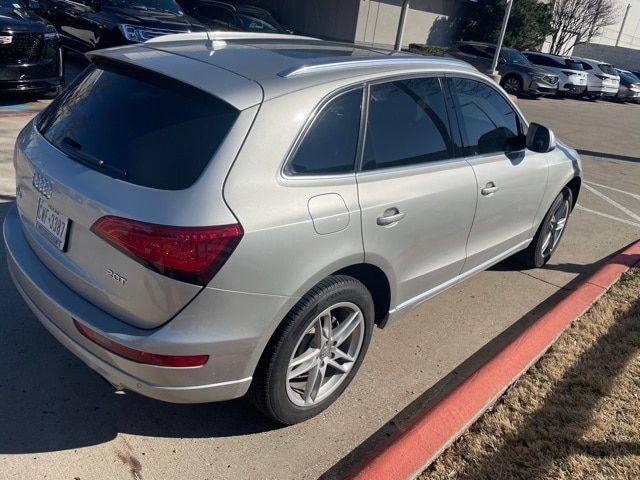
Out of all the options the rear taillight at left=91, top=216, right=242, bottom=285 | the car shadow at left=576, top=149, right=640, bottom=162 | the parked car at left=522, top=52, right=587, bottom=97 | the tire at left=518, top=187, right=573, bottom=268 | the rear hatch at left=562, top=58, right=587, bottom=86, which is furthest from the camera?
the rear hatch at left=562, top=58, right=587, bottom=86

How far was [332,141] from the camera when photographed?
2.72 meters

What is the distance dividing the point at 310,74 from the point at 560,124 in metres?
14.8

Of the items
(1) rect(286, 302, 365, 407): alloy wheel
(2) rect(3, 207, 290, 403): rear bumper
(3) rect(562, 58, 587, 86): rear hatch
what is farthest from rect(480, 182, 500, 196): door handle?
(3) rect(562, 58, 587, 86): rear hatch

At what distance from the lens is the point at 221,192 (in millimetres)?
2273

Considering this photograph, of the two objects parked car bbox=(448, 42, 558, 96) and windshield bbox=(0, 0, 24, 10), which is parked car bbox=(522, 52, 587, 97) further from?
windshield bbox=(0, 0, 24, 10)

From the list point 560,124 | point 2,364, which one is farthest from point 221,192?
point 560,124

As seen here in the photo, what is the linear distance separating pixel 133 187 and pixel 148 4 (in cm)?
967

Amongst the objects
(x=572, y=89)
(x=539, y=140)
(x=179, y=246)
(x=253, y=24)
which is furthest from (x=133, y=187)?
(x=572, y=89)

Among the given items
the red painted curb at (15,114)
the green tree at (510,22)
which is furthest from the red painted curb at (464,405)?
the green tree at (510,22)

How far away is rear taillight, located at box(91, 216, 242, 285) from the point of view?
220 cm

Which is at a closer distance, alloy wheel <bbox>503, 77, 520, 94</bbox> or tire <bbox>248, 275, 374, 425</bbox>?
tire <bbox>248, 275, 374, 425</bbox>

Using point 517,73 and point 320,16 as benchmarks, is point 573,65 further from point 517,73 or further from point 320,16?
point 320,16

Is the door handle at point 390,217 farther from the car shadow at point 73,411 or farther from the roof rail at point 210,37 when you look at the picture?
the roof rail at point 210,37

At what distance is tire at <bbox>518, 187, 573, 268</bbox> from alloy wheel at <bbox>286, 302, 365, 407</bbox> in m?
2.52
